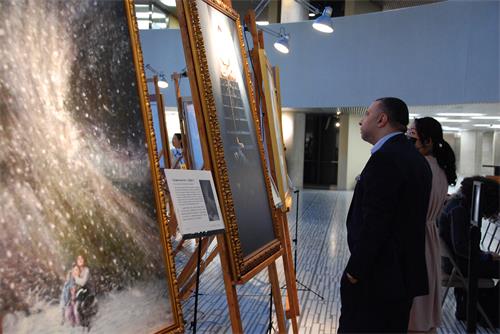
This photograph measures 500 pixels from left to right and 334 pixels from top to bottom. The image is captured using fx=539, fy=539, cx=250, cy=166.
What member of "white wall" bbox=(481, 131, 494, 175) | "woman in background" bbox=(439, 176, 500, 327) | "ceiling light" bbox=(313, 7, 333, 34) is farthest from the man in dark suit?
"white wall" bbox=(481, 131, 494, 175)

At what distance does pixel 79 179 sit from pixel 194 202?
60cm

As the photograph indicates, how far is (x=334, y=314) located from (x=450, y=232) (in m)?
1.21

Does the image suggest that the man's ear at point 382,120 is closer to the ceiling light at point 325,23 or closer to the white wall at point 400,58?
the ceiling light at point 325,23

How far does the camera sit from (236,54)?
9.62ft

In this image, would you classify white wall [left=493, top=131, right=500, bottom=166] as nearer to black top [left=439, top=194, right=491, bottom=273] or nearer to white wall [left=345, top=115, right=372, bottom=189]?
white wall [left=345, top=115, right=372, bottom=189]

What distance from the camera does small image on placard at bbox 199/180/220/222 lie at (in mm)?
2020

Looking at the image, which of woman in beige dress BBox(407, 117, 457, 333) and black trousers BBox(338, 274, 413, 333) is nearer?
black trousers BBox(338, 274, 413, 333)

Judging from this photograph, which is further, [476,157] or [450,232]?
[476,157]

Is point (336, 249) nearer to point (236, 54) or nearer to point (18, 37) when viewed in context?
point (236, 54)

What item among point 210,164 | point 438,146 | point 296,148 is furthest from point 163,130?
point 296,148

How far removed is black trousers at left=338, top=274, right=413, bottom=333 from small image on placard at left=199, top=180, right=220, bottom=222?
758mm

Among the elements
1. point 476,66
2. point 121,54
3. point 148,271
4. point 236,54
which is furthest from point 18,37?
point 476,66

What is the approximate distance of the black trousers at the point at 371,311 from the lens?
2367 millimetres

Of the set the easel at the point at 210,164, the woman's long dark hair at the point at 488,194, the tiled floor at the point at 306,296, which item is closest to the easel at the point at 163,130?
the tiled floor at the point at 306,296
